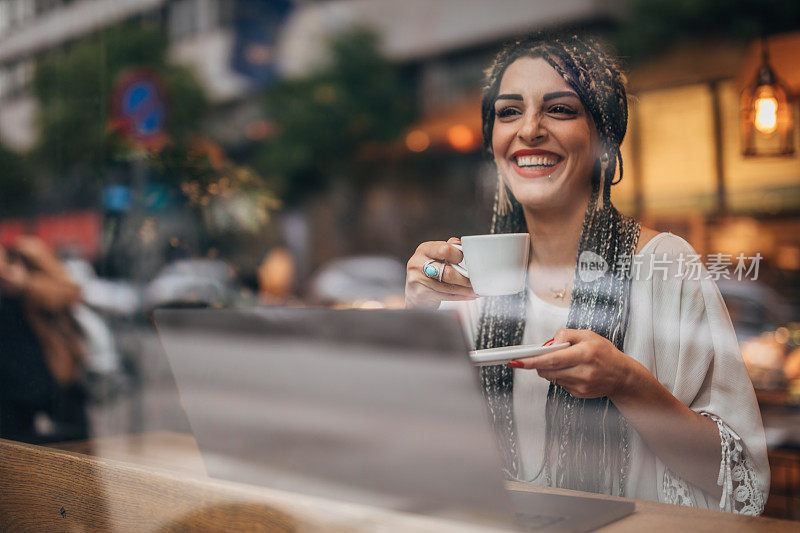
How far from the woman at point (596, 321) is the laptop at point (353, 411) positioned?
0.16 metres

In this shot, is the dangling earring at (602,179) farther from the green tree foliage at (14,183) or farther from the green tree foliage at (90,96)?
the green tree foliage at (90,96)

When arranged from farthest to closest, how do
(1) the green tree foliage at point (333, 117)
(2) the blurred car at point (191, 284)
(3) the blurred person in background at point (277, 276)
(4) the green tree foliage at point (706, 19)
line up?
(1) the green tree foliage at point (333, 117) → (3) the blurred person in background at point (277, 276) → (2) the blurred car at point (191, 284) → (4) the green tree foliage at point (706, 19)

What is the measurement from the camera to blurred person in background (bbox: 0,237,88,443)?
1938 millimetres

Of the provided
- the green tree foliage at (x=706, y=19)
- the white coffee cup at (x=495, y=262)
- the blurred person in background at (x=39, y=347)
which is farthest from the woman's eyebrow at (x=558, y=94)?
the blurred person in background at (x=39, y=347)

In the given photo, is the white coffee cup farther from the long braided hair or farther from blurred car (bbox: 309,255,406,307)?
blurred car (bbox: 309,255,406,307)

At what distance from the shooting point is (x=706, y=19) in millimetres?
2602

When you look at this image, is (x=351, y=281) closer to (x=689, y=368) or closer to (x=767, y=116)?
(x=767, y=116)

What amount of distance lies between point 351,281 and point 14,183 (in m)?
1.34

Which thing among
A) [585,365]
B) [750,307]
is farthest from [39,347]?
[750,307]

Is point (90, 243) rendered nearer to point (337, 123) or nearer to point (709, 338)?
point (337, 123)

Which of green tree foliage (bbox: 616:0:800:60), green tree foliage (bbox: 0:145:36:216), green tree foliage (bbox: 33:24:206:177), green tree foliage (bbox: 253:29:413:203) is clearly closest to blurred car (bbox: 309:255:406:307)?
green tree foliage (bbox: 253:29:413:203)

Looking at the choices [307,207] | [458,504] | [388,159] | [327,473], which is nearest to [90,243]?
[307,207]

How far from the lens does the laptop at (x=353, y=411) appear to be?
800mm

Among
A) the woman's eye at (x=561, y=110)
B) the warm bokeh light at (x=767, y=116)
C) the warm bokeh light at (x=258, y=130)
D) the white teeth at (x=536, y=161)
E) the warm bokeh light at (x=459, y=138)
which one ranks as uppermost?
the warm bokeh light at (x=258, y=130)
